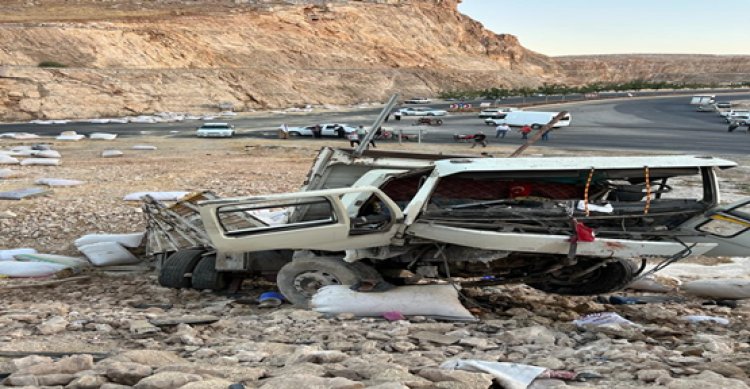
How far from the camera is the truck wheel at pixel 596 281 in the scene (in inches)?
268

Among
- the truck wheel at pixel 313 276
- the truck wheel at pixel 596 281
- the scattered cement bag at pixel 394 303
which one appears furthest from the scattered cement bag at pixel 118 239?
the truck wheel at pixel 596 281

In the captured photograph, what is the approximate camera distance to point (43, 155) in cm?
2328

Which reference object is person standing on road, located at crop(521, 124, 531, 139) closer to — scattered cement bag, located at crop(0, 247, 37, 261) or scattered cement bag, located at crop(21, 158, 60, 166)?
scattered cement bag, located at crop(21, 158, 60, 166)

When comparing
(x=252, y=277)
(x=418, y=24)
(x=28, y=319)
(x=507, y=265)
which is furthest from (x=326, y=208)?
(x=418, y=24)

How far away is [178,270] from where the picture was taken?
7.48 m

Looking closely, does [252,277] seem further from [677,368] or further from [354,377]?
[677,368]

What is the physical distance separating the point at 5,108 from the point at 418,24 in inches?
2738

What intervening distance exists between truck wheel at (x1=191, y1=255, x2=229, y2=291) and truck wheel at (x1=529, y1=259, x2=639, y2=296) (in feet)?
10.3

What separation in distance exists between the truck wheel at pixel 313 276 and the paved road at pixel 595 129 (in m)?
26.8

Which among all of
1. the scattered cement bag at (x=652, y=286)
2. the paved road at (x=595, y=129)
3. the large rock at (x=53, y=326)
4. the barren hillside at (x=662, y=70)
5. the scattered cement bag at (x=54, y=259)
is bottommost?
the paved road at (x=595, y=129)

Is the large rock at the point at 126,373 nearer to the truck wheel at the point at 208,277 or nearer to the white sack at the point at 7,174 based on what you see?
the truck wheel at the point at 208,277

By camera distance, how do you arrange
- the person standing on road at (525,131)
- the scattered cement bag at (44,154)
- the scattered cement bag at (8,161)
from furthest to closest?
the person standing on road at (525,131), the scattered cement bag at (44,154), the scattered cement bag at (8,161)

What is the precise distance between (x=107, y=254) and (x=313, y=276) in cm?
368

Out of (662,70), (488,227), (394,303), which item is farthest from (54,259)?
(662,70)
